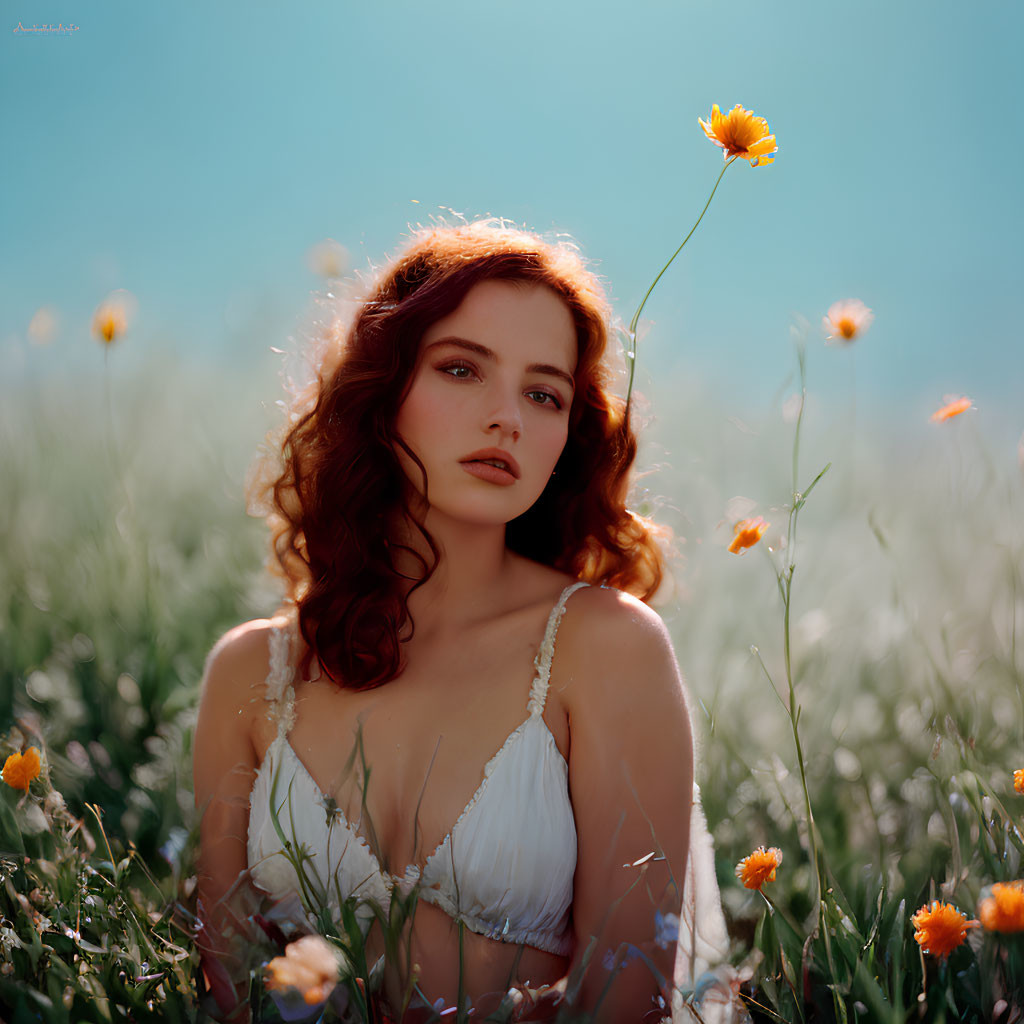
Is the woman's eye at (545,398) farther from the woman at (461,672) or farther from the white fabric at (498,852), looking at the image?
the white fabric at (498,852)

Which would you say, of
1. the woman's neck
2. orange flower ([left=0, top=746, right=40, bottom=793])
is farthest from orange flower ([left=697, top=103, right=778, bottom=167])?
orange flower ([left=0, top=746, right=40, bottom=793])

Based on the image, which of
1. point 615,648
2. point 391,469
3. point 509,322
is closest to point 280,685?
point 391,469

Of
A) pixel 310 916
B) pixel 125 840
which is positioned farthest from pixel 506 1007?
pixel 125 840

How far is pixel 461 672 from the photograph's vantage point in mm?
1333

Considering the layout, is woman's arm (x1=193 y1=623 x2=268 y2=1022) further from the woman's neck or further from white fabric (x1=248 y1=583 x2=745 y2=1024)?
the woman's neck

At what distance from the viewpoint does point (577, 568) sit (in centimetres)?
157

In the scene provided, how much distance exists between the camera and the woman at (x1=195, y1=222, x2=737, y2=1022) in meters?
1.19

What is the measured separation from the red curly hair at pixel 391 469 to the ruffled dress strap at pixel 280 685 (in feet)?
0.11

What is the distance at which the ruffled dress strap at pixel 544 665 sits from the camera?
1273mm

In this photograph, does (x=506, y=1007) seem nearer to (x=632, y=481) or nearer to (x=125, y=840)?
(x=632, y=481)

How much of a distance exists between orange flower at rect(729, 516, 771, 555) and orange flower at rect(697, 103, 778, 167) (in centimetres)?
46

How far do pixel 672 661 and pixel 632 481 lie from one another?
1.29 feet

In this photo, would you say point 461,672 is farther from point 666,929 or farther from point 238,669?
point 666,929

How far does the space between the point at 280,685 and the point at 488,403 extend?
0.54 meters
